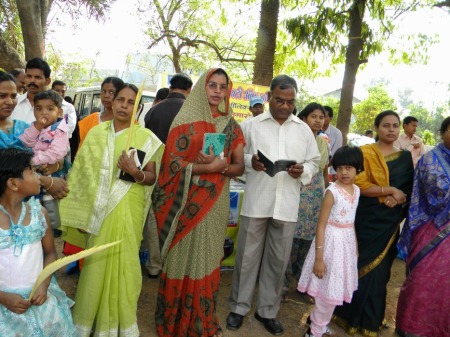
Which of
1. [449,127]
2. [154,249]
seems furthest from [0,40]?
[449,127]

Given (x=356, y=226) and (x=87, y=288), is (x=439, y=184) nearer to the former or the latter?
(x=356, y=226)

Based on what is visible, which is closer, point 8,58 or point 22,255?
point 22,255

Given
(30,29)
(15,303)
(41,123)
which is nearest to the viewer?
(15,303)

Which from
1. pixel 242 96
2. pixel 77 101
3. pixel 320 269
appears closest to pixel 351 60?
pixel 242 96

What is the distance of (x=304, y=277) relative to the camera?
293 centimetres

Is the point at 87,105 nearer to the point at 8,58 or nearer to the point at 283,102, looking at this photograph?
the point at 8,58

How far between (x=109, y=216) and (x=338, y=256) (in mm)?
1659

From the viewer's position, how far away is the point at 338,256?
2818 millimetres

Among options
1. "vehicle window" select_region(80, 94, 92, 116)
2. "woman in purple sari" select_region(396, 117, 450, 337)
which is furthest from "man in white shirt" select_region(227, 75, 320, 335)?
"vehicle window" select_region(80, 94, 92, 116)

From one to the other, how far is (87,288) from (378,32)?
286 inches

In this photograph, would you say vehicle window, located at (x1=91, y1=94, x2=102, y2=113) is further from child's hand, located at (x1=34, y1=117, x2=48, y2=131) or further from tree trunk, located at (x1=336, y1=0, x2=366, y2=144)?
child's hand, located at (x1=34, y1=117, x2=48, y2=131)

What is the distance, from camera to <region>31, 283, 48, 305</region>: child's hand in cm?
187

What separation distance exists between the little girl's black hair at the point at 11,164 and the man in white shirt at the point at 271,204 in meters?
1.60

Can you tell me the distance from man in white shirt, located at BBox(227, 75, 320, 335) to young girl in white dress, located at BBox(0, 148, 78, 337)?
147cm
